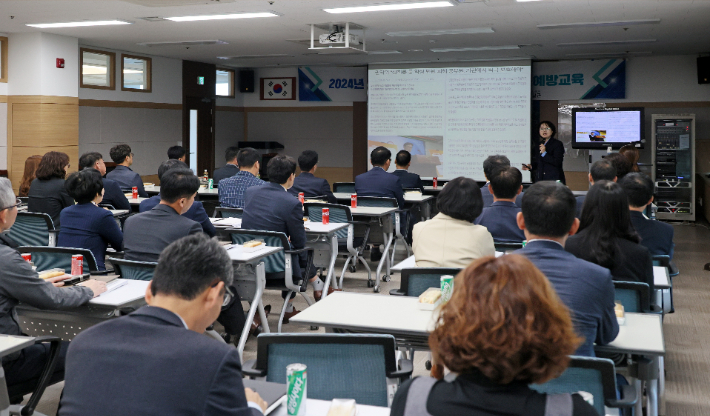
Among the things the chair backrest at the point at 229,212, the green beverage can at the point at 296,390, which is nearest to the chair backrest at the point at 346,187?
the chair backrest at the point at 229,212

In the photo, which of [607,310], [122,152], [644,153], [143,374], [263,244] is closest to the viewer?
[143,374]

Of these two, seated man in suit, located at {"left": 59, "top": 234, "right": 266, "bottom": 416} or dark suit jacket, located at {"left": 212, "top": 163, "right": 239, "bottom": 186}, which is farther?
dark suit jacket, located at {"left": 212, "top": 163, "right": 239, "bottom": 186}

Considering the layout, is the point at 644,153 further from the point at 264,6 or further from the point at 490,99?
the point at 264,6

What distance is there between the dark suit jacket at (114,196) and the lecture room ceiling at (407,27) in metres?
1.99

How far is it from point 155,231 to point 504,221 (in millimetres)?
2250

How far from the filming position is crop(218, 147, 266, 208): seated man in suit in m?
6.27

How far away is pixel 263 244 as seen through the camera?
4.43m

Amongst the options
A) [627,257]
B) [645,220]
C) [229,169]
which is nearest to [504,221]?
[645,220]

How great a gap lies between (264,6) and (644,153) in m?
8.26

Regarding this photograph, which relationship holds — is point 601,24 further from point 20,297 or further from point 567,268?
point 20,297

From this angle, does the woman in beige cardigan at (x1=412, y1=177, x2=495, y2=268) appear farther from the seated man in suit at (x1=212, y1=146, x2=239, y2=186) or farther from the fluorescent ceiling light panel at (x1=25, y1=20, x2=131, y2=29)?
the fluorescent ceiling light panel at (x1=25, y1=20, x2=131, y2=29)

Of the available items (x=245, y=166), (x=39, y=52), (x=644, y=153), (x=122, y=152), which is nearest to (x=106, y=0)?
(x=122, y=152)

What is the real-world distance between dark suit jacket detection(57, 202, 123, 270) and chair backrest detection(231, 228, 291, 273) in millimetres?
792

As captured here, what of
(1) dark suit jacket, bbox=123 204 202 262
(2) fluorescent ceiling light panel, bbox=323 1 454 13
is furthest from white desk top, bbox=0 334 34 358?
(2) fluorescent ceiling light panel, bbox=323 1 454 13
